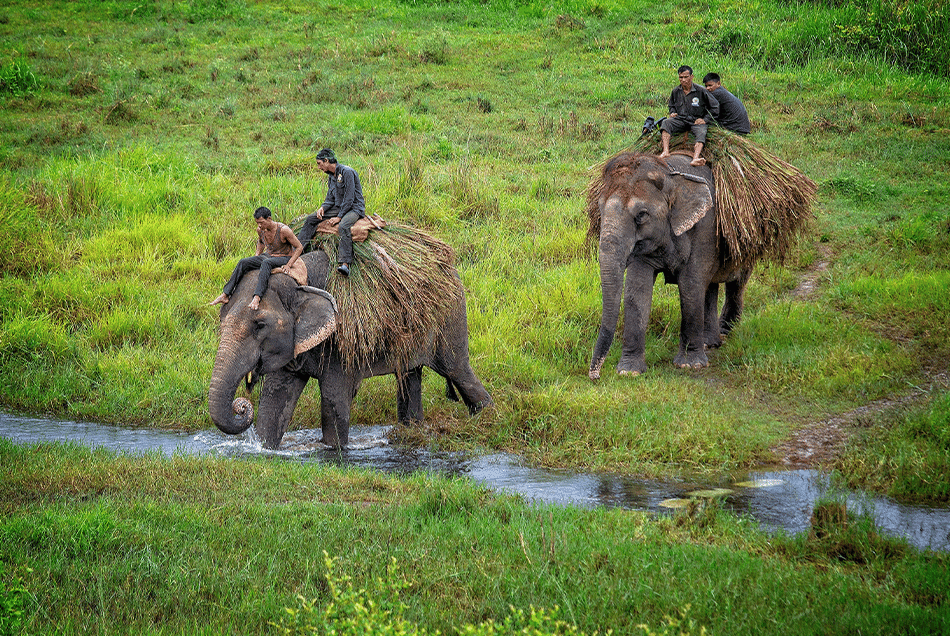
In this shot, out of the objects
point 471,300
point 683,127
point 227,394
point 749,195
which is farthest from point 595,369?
point 227,394

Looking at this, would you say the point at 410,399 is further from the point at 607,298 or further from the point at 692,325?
the point at 692,325

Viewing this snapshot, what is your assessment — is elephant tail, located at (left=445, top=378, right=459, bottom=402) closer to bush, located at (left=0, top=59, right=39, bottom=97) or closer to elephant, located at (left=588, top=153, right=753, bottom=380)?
elephant, located at (left=588, top=153, right=753, bottom=380)

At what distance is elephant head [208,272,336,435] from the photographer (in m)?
7.46

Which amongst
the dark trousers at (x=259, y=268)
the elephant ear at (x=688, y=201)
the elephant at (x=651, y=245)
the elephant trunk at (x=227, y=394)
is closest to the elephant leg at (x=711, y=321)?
the elephant at (x=651, y=245)

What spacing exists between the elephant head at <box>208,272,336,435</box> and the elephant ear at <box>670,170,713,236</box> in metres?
4.08

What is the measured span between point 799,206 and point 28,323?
8.95 meters

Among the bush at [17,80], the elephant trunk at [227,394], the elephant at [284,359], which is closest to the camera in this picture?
the elephant trunk at [227,394]

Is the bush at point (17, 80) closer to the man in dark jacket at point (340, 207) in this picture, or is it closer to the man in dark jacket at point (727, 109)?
the man in dark jacket at point (340, 207)

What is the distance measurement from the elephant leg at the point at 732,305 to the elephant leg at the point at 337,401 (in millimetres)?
5179

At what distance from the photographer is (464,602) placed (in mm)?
4773

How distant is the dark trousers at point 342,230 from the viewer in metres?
8.23

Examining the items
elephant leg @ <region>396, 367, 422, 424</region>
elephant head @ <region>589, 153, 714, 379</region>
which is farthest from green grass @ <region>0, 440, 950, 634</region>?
elephant head @ <region>589, 153, 714, 379</region>

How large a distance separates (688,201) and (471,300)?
295 centimetres

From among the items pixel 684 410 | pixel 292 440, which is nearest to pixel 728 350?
pixel 684 410
